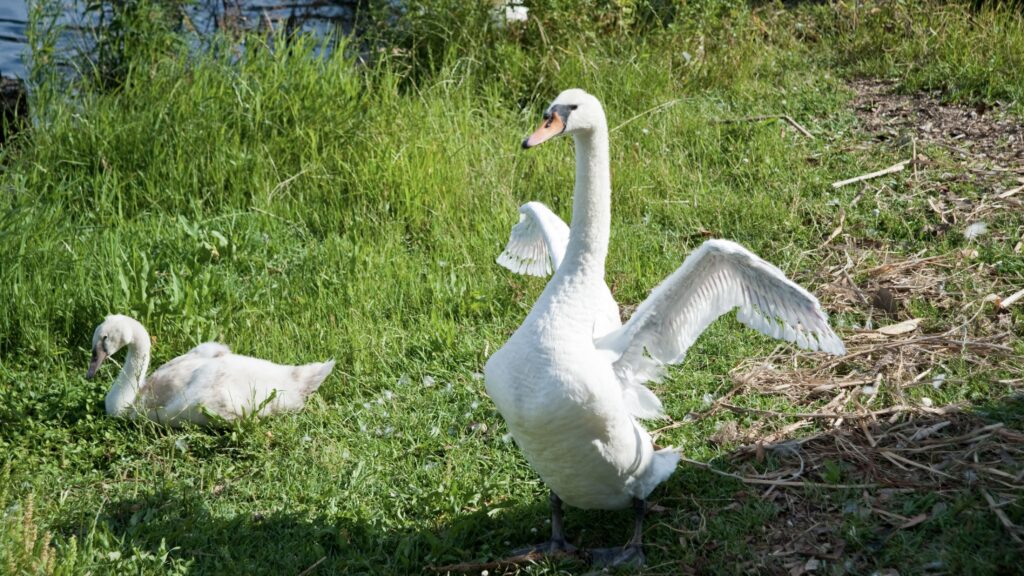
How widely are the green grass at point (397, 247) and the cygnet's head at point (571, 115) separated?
1.66m

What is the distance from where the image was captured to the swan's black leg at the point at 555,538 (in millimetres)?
4227

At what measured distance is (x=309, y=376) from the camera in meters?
5.34

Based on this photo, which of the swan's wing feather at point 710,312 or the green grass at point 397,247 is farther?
the green grass at point 397,247

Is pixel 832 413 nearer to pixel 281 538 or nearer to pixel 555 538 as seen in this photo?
pixel 555 538

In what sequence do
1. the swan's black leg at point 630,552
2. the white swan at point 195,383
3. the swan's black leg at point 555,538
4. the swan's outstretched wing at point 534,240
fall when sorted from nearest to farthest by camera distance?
the swan's black leg at point 630,552 → the swan's black leg at point 555,538 → the white swan at point 195,383 → the swan's outstretched wing at point 534,240

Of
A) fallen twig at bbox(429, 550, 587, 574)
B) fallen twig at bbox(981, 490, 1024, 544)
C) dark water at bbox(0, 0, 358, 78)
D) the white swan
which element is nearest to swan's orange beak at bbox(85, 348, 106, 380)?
the white swan

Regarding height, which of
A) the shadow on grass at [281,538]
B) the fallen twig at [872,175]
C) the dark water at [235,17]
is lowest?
the shadow on grass at [281,538]

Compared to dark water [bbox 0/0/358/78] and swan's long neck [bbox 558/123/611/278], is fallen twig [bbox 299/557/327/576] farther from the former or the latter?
dark water [bbox 0/0/358/78]

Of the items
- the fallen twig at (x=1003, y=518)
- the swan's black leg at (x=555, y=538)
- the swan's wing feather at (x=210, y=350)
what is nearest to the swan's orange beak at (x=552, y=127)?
the swan's black leg at (x=555, y=538)

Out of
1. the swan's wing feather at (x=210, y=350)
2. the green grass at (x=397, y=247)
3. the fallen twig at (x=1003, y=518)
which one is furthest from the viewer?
the swan's wing feather at (x=210, y=350)

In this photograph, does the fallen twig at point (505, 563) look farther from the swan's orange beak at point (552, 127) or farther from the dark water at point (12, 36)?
the dark water at point (12, 36)

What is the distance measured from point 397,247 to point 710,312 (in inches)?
115

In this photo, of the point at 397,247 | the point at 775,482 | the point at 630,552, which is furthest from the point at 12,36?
the point at 775,482

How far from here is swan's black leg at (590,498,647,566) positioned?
412cm
